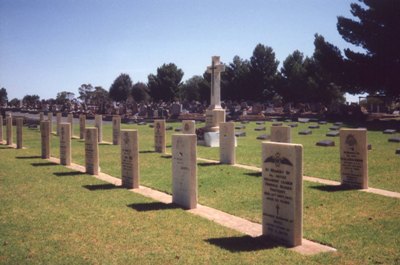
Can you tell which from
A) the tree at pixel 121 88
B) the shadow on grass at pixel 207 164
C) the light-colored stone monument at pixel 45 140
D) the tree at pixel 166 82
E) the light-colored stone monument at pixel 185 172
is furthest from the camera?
the tree at pixel 121 88

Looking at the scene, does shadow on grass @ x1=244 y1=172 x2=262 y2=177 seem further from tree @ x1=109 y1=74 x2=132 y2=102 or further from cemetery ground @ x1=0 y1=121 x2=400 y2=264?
tree @ x1=109 y1=74 x2=132 y2=102

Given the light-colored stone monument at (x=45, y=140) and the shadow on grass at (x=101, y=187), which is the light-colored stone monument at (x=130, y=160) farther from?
the light-colored stone monument at (x=45, y=140)

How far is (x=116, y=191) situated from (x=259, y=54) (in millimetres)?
70334

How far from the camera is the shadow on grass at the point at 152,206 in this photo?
29.6 ft

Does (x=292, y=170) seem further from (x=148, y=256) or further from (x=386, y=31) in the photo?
(x=386, y=31)

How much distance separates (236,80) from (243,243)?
242 feet

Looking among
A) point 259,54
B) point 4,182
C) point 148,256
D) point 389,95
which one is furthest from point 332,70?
point 148,256

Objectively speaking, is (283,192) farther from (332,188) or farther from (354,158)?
(354,158)

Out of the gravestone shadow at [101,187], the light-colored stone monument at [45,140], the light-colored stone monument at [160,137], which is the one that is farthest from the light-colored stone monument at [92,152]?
the light-colored stone monument at [160,137]

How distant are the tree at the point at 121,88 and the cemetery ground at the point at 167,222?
9156 centimetres

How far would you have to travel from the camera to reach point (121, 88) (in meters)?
104

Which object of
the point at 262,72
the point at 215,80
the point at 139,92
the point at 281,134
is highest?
the point at 262,72

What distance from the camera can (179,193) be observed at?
31.4 feet

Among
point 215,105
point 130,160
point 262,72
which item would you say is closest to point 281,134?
point 130,160
